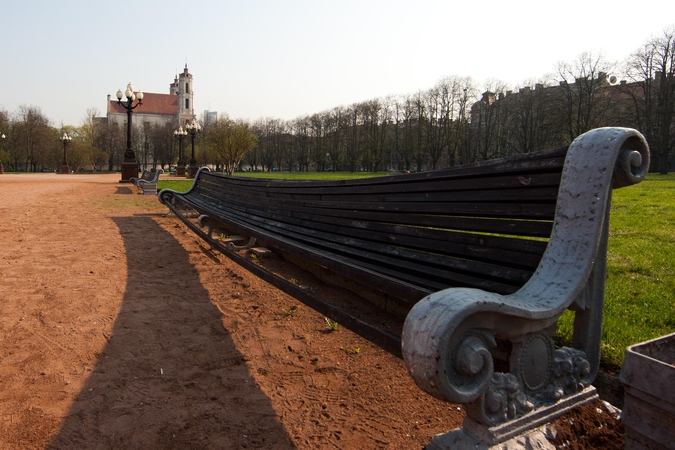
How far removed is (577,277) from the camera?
138cm

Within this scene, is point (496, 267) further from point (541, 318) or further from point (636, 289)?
point (636, 289)

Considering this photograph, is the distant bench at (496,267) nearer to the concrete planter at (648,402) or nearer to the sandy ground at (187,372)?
the concrete planter at (648,402)

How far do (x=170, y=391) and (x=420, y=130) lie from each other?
50.6m

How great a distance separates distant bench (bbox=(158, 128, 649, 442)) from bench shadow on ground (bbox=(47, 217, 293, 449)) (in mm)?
555

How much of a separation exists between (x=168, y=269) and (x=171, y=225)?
3524mm

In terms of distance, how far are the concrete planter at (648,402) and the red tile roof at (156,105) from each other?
105587mm

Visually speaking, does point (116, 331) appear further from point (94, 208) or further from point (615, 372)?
point (94, 208)

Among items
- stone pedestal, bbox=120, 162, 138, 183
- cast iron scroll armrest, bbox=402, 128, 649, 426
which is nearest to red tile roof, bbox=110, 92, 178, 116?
stone pedestal, bbox=120, 162, 138, 183

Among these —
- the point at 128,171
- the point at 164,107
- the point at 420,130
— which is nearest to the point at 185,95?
the point at 164,107

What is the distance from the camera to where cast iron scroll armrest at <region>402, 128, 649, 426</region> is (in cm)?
111

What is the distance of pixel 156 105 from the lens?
321 feet

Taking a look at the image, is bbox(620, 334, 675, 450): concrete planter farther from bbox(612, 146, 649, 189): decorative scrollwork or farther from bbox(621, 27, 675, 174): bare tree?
bbox(621, 27, 675, 174): bare tree

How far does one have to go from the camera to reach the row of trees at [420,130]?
32594mm

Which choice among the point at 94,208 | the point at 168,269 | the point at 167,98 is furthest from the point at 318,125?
the point at 168,269
